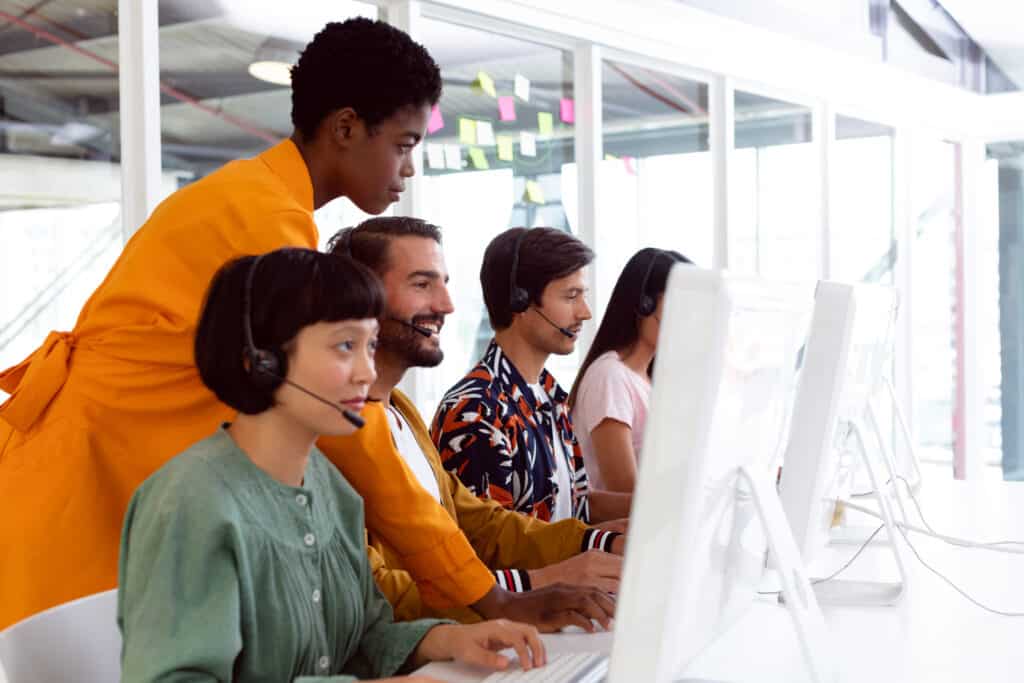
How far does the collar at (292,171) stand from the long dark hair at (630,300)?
1413 mm

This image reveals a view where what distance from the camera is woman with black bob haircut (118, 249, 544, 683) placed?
1147 millimetres

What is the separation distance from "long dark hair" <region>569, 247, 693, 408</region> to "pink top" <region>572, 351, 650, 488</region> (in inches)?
3.1

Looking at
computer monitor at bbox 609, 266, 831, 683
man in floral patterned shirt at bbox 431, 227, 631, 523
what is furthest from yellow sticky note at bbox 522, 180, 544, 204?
computer monitor at bbox 609, 266, 831, 683

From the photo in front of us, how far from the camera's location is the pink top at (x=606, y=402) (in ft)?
9.18

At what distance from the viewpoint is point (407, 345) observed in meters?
1.85

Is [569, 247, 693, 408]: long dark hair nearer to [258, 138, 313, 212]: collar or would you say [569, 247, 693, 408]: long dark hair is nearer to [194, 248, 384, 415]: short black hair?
[258, 138, 313, 212]: collar

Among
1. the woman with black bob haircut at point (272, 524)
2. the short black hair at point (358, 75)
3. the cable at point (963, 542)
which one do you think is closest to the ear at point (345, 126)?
the short black hair at point (358, 75)

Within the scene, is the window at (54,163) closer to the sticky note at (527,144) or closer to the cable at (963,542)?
the sticky note at (527,144)

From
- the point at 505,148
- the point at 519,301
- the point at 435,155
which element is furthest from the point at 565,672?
the point at 505,148

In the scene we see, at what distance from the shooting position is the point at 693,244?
5156mm

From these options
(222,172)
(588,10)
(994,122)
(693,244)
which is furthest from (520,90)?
(994,122)

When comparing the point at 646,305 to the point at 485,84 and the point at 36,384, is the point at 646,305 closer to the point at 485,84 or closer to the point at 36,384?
the point at 485,84

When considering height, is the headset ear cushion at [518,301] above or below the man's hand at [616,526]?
above

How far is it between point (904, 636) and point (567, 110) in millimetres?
3067
